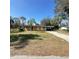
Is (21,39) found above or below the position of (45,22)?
below

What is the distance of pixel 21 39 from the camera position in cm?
240

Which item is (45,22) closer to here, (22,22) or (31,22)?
(31,22)

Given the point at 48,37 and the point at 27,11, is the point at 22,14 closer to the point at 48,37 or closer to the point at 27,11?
the point at 27,11

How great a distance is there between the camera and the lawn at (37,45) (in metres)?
2.37

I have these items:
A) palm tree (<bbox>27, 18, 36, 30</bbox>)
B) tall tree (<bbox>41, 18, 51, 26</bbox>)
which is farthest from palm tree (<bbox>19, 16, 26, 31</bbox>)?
tall tree (<bbox>41, 18, 51, 26</bbox>)

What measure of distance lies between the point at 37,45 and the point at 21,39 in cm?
20

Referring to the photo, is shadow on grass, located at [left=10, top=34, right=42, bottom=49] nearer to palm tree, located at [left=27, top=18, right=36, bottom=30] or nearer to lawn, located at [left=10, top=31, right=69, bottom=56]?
lawn, located at [left=10, top=31, right=69, bottom=56]

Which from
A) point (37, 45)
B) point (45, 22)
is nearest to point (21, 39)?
point (37, 45)

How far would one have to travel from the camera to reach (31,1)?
2.41m

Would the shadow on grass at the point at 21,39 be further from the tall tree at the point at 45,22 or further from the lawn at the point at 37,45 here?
the tall tree at the point at 45,22

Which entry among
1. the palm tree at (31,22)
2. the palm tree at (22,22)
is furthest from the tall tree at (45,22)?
the palm tree at (22,22)

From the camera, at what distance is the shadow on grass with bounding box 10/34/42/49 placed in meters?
2.38

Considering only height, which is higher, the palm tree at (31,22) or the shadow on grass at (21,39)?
Answer: the palm tree at (31,22)
